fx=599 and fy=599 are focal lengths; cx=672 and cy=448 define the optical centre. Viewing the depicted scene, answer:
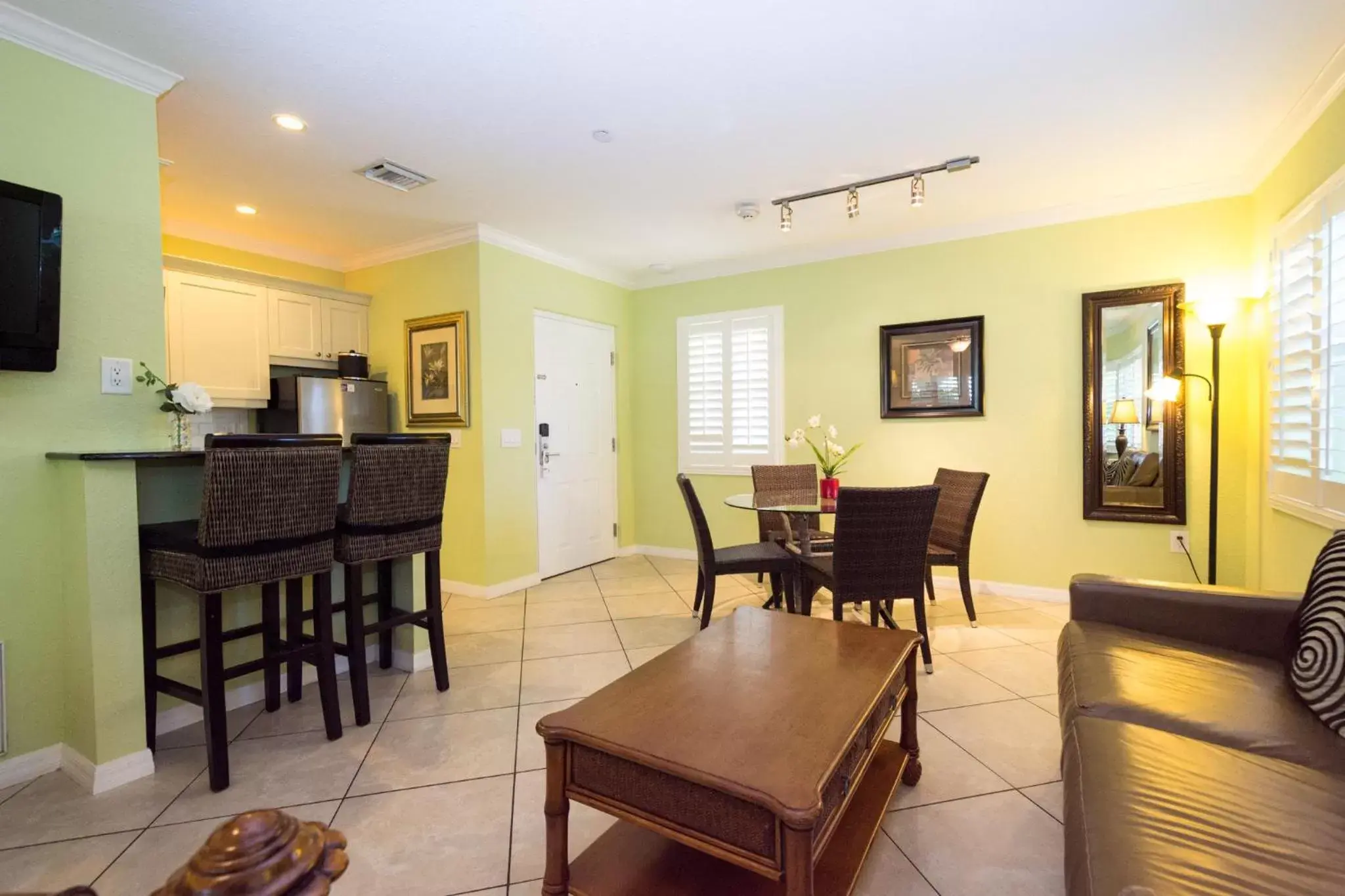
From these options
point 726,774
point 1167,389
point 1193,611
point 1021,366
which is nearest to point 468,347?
point 726,774

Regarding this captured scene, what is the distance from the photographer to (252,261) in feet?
13.8

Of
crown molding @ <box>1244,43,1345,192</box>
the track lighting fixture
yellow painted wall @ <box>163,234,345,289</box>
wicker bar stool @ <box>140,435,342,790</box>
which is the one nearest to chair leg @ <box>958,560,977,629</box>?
the track lighting fixture

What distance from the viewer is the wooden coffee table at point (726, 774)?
1.09 m

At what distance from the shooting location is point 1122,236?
142 inches

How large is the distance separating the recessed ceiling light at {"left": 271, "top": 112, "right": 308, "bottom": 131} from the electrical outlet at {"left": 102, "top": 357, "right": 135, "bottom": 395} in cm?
121

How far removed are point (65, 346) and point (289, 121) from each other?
1.30 metres

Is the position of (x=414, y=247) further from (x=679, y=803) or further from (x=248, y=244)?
(x=679, y=803)

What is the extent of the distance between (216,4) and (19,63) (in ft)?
2.24

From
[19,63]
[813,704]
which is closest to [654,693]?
[813,704]

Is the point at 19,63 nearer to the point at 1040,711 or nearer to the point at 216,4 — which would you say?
the point at 216,4

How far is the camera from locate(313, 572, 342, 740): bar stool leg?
2.18 meters

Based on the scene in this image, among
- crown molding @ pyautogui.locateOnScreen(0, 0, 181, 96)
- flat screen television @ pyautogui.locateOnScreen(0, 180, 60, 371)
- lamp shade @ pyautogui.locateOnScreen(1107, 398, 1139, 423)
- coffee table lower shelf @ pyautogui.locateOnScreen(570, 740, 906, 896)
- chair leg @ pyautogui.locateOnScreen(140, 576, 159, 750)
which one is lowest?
coffee table lower shelf @ pyautogui.locateOnScreen(570, 740, 906, 896)

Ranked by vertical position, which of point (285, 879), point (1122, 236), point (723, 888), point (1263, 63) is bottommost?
point (723, 888)

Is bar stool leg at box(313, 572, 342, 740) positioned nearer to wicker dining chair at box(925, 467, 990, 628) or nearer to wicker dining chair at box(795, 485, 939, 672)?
wicker dining chair at box(795, 485, 939, 672)
